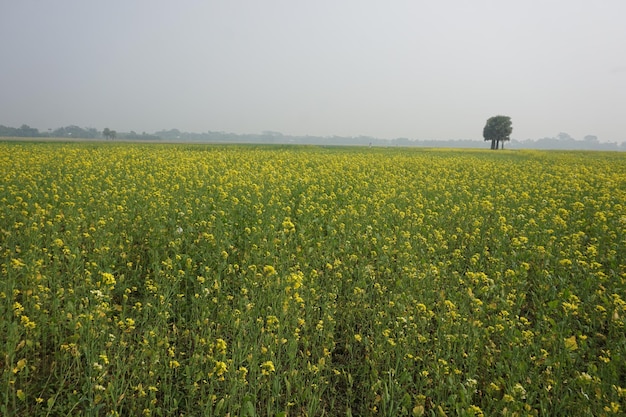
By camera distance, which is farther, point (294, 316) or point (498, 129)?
point (498, 129)

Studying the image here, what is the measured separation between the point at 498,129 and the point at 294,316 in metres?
90.2

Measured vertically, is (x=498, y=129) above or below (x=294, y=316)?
above

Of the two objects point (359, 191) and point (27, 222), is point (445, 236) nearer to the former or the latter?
point (359, 191)

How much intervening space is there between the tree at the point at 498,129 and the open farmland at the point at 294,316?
3293 inches

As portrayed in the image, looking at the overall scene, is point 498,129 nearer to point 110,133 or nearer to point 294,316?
point 294,316

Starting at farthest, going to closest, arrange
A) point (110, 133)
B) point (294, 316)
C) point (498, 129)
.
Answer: point (110, 133) < point (498, 129) < point (294, 316)

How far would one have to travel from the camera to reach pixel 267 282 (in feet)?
14.1

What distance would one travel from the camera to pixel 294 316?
12.4 feet

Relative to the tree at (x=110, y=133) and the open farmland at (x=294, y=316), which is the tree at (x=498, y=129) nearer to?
the open farmland at (x=294, y=316)

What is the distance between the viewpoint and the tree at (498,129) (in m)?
82.4

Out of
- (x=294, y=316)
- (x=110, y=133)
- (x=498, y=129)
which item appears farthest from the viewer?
(x=110, y=133)

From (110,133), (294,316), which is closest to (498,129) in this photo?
(294,316)

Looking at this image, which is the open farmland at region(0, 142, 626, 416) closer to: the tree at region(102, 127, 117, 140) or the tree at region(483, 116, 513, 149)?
A: the tree at region(483, 116, 513, 149)

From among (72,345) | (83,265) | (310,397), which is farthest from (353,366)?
(83,265)
